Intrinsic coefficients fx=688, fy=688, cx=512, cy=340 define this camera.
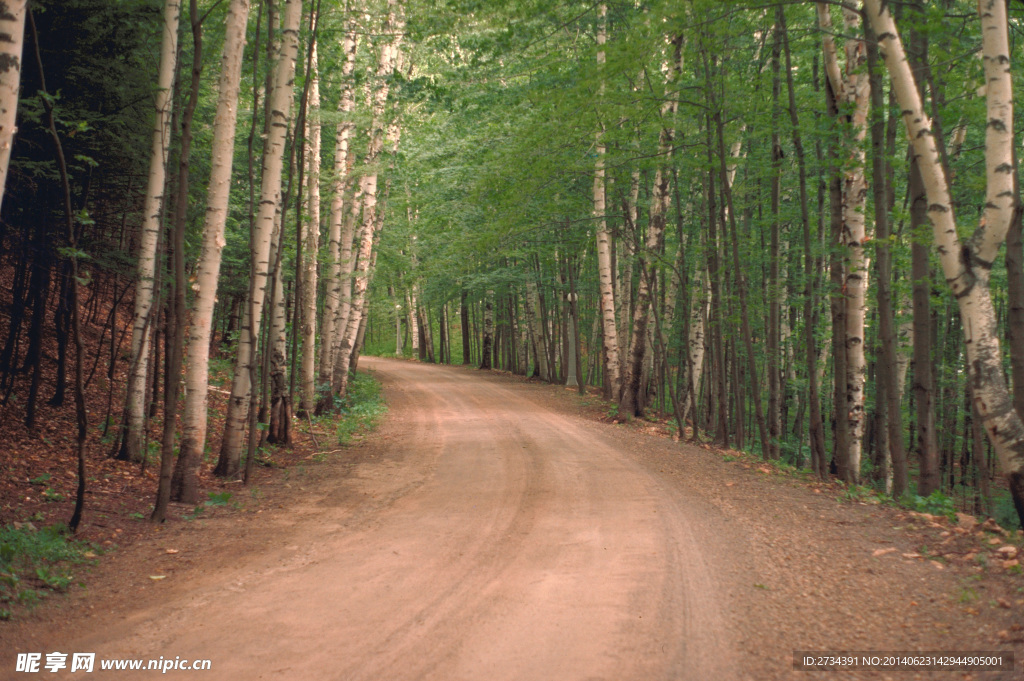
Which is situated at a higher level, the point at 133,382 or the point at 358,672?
the point at 133,382

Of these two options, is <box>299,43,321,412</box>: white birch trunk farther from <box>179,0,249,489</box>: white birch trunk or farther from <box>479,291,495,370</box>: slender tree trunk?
<box>479,291,495,370</box>: slender tree trunk

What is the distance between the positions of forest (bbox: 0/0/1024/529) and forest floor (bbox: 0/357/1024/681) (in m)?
1.46

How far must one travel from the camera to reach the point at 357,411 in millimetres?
17266

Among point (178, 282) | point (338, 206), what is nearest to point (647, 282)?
point (338, 206)

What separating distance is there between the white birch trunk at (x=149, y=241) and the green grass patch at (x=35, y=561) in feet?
11.6

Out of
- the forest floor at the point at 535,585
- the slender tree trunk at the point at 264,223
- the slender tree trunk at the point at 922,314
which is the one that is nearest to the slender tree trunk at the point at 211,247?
the forest floor at the point at 535,585

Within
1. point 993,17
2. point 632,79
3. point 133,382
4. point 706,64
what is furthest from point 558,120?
point 133,382

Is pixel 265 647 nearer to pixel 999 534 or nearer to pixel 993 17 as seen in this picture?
pixel 999 534

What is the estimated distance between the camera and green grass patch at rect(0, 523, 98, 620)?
16.0 ft

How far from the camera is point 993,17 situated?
22.3ft

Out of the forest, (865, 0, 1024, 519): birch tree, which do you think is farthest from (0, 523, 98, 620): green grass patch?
(865, 0, 1024, 519): birch tree

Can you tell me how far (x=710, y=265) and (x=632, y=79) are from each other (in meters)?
5.06

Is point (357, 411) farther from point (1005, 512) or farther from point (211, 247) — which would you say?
point (1005, 512)

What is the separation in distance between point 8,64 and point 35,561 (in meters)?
3.78
